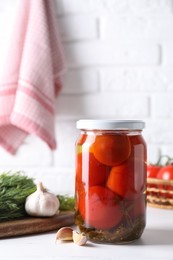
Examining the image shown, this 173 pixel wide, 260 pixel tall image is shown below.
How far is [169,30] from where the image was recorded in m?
1.77

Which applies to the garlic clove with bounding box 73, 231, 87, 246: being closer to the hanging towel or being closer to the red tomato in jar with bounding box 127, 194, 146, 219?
the red tomato in jar with bounding box 127, 194, 146, 219

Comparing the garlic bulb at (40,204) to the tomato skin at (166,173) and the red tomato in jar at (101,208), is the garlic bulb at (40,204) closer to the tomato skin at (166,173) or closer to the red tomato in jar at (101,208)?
the red tomato in jar at (101,208)

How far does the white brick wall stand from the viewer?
1781mm

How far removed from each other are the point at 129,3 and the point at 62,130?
0.50m

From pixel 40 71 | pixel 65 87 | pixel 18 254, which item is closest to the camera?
pixel 18 254

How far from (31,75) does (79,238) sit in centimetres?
92

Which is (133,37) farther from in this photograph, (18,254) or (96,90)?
(18,254)

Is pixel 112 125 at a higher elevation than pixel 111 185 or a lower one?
higher

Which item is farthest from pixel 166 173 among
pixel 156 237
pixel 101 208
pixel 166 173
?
pixel 101 208

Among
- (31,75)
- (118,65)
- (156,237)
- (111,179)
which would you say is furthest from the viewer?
(118,65)

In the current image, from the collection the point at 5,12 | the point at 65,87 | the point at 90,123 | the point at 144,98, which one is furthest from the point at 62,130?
the point at 90,123

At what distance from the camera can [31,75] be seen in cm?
169

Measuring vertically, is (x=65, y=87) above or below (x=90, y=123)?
above

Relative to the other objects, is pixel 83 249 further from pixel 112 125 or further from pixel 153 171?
pixel 153 171
